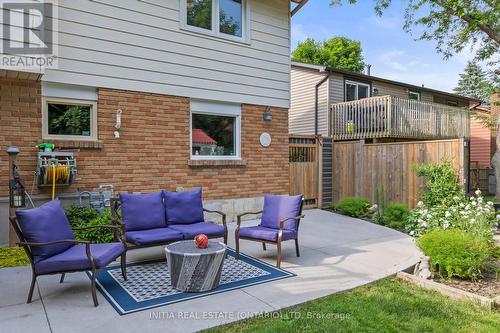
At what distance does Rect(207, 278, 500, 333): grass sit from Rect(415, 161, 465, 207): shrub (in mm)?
4471

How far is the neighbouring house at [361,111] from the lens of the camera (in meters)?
12.5

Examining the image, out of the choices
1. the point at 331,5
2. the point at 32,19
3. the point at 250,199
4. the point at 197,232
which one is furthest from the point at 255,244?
the point at 331,5

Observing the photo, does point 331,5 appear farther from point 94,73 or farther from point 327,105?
point 94,73

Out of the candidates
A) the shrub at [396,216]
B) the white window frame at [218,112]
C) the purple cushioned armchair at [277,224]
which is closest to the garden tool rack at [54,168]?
the white window frame at [218,112]

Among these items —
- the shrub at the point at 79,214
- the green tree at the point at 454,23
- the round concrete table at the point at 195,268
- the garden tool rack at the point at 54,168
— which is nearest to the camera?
the round concrete table at the point at 195,268

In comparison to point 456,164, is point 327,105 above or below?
above

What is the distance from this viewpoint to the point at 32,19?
538cm

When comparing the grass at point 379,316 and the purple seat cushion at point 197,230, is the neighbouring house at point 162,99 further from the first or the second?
the grass at point 379,316

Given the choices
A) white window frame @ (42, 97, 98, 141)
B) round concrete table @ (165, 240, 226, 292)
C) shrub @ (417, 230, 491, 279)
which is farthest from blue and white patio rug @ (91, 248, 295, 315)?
white window frame @ (42, 97, 98, 141)

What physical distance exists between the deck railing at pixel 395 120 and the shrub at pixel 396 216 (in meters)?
4.31

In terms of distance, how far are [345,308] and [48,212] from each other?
3.56m

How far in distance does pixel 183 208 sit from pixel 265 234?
4.92ft

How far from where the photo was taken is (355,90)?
1545cm

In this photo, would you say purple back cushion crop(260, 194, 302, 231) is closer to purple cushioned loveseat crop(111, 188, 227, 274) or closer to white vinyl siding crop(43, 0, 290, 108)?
purple cushioned loveseat crop(111, 188, 227, 274)
